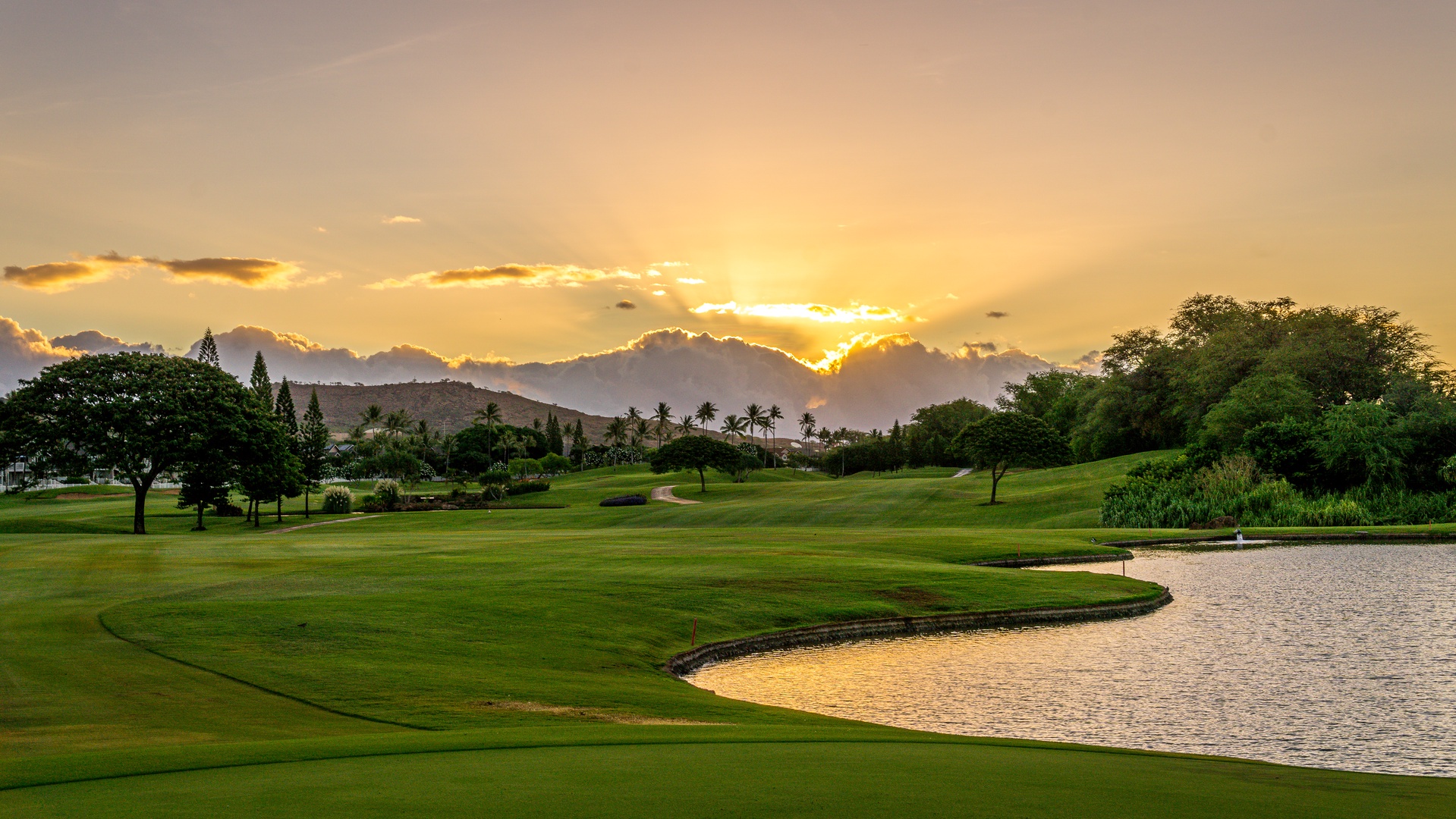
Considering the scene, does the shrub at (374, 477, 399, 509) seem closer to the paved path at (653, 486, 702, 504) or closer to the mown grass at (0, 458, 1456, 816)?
the paved path at (653, 486, 702, 504)

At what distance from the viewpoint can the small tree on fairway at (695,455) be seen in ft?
359

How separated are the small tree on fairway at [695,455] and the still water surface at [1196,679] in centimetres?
8106

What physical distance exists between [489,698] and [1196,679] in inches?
571

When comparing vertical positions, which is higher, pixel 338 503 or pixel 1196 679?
pixel 338 503

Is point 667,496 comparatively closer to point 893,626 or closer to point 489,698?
point 893,626

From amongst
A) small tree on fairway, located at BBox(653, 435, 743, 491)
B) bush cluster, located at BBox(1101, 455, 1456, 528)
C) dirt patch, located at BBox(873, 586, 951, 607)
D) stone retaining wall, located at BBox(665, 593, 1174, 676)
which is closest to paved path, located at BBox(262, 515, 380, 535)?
small tree on fairway, located at BBox(653, 435, 743, 491)

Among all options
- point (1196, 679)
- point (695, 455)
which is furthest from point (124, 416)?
point (1196, 679)

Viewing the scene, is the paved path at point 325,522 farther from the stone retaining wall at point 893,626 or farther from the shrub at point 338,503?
the stone retaining wall at point 893,626

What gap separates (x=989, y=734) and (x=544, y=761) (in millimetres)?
8965

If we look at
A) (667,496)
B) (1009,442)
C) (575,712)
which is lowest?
(667,496)

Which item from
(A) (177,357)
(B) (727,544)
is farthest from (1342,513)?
(A) (177,357)

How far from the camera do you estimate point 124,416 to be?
59.8 m

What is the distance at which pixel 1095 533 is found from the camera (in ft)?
172

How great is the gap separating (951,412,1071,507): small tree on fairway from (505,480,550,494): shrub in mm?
63447
